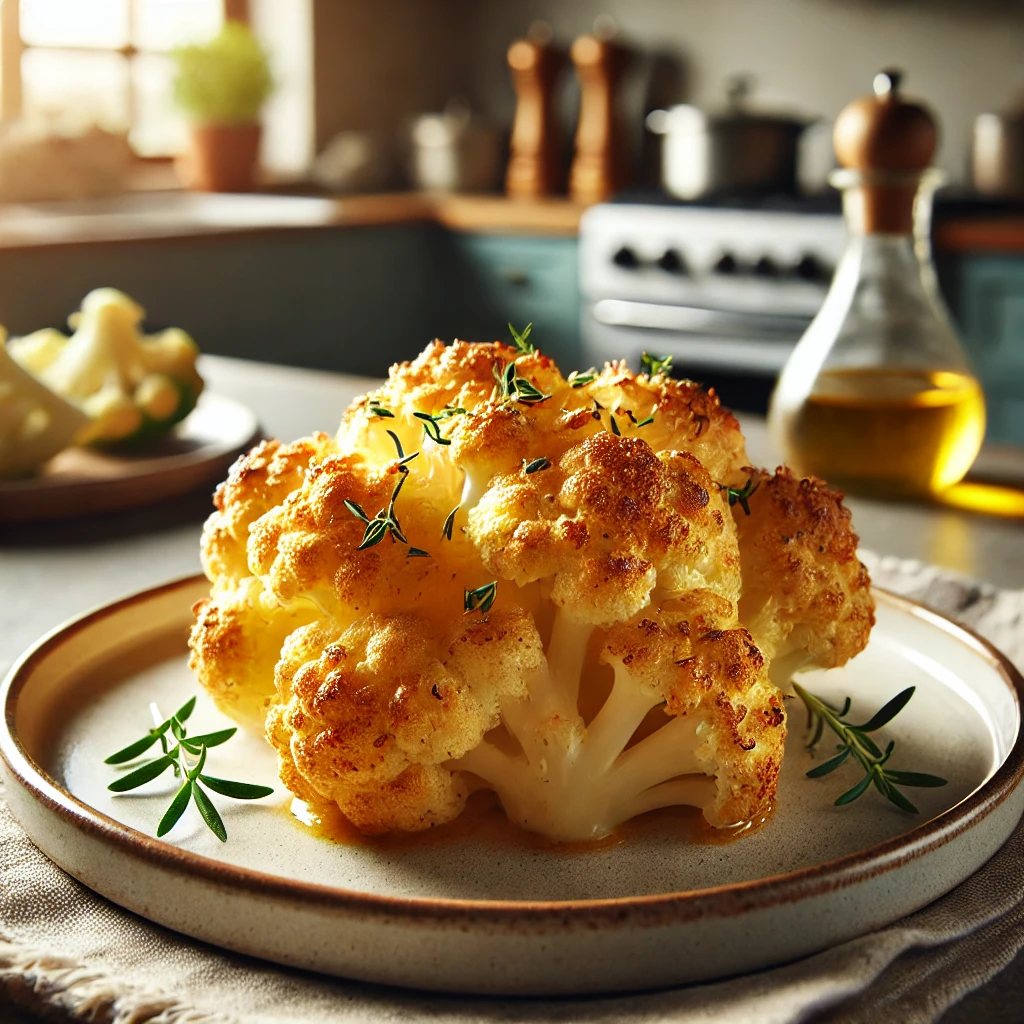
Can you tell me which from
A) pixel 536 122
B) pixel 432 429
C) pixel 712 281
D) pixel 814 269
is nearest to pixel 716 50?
pixel 536 122

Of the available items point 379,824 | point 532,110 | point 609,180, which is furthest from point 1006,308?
point 379,824

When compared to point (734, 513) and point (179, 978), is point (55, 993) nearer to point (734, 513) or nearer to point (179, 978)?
point (179, 978)

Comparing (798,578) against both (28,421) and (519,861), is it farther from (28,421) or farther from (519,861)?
(28,421)

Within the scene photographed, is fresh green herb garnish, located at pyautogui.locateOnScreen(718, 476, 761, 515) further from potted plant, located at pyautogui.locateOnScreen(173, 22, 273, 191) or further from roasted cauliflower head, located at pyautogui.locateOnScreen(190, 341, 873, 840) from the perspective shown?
potted plant, located at pyautogui.locateOnScreen(173, 22, 273, 191)

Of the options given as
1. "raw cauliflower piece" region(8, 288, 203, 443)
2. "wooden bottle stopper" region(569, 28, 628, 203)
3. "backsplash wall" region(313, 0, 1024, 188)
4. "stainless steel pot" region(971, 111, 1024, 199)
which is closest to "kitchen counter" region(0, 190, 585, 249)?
"wooden bottle stopper" region(569, 28, 628, 203)

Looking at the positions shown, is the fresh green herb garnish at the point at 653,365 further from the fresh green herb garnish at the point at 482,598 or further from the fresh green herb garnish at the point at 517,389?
the fresh green herb garnish at the point at 482,598

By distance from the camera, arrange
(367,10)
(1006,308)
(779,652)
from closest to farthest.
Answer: (779,652) < (1006,308) < (367,10)

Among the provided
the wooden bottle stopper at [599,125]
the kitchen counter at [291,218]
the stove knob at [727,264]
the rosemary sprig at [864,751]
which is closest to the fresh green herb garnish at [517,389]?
the rosemary sprig at [864,751]
